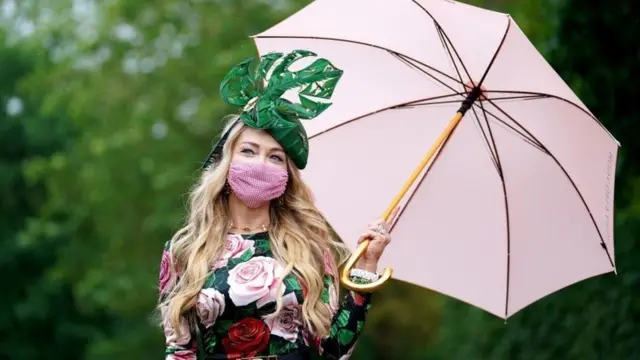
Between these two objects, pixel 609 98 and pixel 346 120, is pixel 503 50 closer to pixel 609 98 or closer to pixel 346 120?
pixel 346 120

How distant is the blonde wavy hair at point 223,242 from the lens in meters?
5.12

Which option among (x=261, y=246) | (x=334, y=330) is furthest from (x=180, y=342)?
(x=334, y=330)

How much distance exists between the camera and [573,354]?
412 inches

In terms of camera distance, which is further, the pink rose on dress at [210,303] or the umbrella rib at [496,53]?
the umbrella rib at [496,53]

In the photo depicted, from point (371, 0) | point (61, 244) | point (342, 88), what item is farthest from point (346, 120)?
point (61, 244)

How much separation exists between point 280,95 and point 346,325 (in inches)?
35.4

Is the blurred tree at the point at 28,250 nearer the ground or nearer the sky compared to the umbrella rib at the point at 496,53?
nearer the ground

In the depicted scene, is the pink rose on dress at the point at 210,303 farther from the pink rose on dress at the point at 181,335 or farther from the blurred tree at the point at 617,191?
the blurred tree at the point at 617,191

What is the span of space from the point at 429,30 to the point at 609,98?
429cm

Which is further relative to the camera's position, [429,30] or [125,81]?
[125,81]

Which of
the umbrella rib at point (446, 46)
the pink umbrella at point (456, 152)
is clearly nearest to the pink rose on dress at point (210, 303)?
the pink umbrella at point (456, 152)

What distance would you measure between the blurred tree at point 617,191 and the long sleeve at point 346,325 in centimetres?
496

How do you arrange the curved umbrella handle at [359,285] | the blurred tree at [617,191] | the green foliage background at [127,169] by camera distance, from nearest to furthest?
the curved umbrella handle at [359,285], the blurred tree at [617,191], the green foliage background at [127,169]

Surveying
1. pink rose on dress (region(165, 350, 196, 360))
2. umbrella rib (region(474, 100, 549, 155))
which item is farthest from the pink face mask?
umbrella rib (region(474, 100, 549, 155))
